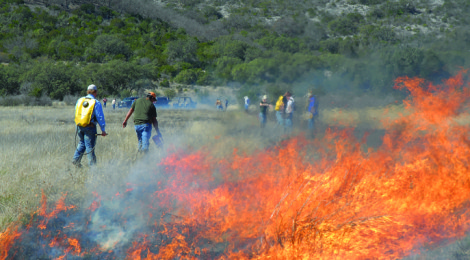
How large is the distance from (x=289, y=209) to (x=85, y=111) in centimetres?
380

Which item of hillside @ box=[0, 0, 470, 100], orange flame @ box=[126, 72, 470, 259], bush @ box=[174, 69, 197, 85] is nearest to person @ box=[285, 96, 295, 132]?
hillside @ box=[0, 0, 470, 100]

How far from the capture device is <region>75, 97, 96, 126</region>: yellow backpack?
6195 millimetres

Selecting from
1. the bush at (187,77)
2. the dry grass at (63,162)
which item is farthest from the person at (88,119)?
the bush at (187,77)

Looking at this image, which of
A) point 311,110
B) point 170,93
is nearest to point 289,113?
point 311,110

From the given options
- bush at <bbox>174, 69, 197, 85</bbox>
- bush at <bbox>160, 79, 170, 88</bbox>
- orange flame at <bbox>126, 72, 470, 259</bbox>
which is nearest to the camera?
orange flame at <bbox>126, 72, 470, 259</bbox>

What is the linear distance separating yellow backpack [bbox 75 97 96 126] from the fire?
148 centimetres

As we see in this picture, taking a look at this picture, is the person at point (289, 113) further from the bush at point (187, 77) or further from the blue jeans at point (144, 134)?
the bush at point (187, 77)

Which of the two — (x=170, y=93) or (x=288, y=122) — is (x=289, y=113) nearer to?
(x=288, y=122)

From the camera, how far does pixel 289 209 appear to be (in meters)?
4.97

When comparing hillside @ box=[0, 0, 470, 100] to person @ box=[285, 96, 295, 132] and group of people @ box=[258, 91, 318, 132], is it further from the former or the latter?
person @ box=[285, 96, 295, 132]

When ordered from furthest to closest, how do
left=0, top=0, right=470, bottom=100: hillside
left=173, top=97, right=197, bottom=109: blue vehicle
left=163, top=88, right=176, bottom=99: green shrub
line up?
left=163, top=88, right=176, bottom=99: green shrub, left=173, top=97, right=197, bottom=109: blue vehicle, left=0, top=0, right=470, bottom=100: hillside

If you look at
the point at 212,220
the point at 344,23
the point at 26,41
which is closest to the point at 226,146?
the point at 212,220

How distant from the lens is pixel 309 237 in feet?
14.4

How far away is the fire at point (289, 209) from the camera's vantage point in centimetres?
421
